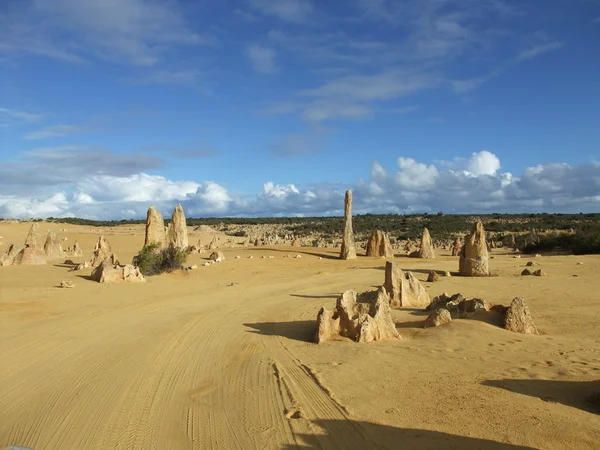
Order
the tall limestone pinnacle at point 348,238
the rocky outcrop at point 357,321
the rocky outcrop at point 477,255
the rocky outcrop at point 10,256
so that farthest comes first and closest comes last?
the tall limestone pinnacle at point 348,238
the rocky outcrop at point 10,256
the rocky outcrop at point 477,255
the rocky outcrop at point 357,321

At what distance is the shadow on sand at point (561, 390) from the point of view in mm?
5977

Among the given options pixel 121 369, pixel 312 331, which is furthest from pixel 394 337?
pixel 121 369

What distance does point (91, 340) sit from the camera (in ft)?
33.4

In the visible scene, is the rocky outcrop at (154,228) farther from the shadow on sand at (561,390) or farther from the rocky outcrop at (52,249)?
the shadow on sand at (561,390)

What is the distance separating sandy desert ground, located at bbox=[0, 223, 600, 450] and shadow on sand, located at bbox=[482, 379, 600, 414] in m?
0.03

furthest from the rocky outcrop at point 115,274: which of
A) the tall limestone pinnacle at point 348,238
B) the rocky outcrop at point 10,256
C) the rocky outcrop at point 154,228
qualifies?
the tall limestone pinnacle at point 348,238

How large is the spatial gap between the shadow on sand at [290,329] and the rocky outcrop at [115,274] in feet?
26.3

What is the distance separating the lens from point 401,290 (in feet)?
44.1

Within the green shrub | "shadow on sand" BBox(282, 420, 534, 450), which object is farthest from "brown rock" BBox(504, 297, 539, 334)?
the green shrub

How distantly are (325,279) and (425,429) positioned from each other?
50.1 ft

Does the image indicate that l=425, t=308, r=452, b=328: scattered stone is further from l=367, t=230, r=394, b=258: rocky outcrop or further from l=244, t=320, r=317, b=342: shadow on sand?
l=367, t=230, r=394, b=258: rocky outcrop

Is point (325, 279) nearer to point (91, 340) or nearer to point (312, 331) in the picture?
point (312, 331)

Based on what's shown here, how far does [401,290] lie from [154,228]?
1847cm

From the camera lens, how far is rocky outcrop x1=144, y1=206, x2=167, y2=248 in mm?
27844
